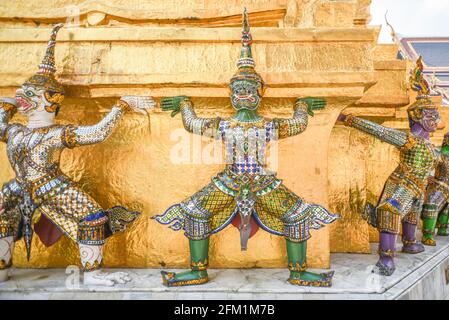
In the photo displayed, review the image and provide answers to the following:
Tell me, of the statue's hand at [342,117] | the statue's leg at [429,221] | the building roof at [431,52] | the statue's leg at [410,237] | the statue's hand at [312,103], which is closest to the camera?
the statue's hand at [312,103]

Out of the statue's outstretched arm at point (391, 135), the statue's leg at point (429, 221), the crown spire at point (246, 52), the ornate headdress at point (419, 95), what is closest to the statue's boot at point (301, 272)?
the statue's outstretched arm at point (391, 135)

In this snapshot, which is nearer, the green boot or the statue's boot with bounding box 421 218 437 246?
the statue's boot with bounding box 421 218 437 246

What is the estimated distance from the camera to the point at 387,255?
260cm

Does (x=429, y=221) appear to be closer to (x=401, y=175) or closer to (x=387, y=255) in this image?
(x=401, y=175)

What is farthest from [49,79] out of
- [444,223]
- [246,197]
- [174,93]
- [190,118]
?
[444,223]

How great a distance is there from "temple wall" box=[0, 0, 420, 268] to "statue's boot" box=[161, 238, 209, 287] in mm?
397

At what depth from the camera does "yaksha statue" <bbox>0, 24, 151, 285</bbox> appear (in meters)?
2.33

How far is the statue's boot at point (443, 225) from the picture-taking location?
12.9 ft

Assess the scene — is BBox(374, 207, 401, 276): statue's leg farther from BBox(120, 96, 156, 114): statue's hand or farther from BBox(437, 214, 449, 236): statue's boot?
BBox(120, 96, 156, 114): statue's hand

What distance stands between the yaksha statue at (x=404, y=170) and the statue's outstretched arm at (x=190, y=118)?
1.23 m

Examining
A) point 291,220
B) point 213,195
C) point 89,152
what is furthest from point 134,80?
point 291,220

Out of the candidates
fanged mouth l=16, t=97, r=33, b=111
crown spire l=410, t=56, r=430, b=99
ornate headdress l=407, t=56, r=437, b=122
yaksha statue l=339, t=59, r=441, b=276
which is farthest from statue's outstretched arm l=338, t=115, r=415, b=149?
fanged mouth l=16, t=97, r=33, b=111

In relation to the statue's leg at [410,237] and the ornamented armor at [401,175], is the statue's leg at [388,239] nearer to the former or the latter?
the ornamented armor at [401,175]

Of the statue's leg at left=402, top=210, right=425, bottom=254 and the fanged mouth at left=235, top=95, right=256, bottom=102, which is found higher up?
the fanged mouth at left=235, top=95, right=256, bottom=102
